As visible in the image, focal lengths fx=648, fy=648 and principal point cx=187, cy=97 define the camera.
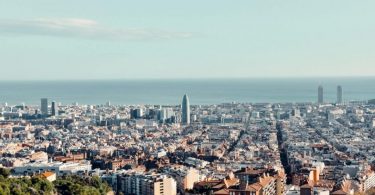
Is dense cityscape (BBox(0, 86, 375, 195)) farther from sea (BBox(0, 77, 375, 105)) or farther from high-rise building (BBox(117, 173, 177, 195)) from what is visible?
sea (BBox(0, 77, 375, 105))

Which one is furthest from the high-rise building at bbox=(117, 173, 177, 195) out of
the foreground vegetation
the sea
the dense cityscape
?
the sea

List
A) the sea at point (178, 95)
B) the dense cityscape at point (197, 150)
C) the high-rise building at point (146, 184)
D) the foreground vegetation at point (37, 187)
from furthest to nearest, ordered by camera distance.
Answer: the sea at point (178, 95), the dense cityscape at point (197, 150), the high-rise building at point (146, 184), the foreground vegetation at point (37, 187)

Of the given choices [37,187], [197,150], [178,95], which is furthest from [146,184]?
[178,95]

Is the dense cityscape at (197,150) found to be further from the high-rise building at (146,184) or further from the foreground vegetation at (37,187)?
the foreground vegetation at (37,187)

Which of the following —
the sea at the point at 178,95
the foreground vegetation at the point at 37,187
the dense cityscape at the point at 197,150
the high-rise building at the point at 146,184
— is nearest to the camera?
the foreground vegetation at the point at 37,187

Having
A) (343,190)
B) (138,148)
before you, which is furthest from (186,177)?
(138,148)

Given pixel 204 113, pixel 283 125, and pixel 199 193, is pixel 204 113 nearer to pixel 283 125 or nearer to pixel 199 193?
pixel 283 125

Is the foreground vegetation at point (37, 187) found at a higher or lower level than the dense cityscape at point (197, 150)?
higher

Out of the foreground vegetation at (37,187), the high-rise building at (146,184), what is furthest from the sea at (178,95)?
the foreground vegetation at (37,187)

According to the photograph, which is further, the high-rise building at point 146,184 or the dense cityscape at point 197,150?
the dense cityscape at point 197,150
